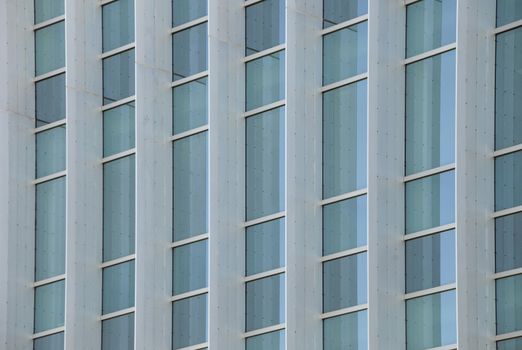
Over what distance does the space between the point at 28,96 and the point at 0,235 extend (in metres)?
3.53

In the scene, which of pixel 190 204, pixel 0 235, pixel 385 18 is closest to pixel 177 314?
pixel 190 204

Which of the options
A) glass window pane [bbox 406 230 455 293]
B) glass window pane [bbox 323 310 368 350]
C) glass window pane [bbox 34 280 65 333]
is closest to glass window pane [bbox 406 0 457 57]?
glass window pane [bbox 406 230 455 293]

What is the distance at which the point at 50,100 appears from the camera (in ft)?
157

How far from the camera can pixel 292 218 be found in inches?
1604

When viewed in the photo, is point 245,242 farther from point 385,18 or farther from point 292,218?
point 385,18

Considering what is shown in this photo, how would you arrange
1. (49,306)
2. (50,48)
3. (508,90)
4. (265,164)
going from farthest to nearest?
(50,48) < (49,306) < (265,164) < (508,90)

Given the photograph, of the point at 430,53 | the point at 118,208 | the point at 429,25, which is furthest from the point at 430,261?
the point at 118,208

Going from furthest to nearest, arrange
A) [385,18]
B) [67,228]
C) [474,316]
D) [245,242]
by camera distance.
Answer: [67,228] → [245,242] → [385,18] → [474,316]

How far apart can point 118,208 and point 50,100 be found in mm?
3743

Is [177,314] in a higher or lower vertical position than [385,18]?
lower

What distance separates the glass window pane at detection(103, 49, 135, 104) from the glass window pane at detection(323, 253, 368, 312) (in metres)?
7.98

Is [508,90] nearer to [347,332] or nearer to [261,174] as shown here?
[347,332]

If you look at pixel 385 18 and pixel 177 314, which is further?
pixel 177 314

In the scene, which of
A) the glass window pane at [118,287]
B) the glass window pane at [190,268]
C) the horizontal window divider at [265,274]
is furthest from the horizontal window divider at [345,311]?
the glass window pane at [118,287]
